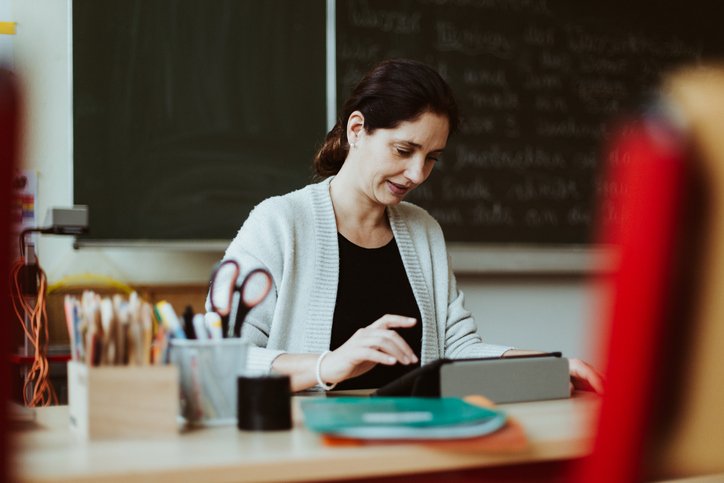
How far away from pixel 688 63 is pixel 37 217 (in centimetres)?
255

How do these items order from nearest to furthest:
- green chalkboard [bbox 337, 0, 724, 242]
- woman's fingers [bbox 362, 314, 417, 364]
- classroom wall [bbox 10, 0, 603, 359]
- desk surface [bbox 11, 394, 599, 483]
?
desk surface [bbox 11, 394, 599, 483], woman's fingers [bbox 362, 314, 417, 364], classroom wall [bbox 10, 0, 603, 359], green chalkboard [bbox 337, 0, 724, 242]

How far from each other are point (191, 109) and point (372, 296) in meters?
1.00

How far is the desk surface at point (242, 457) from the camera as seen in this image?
0.70 meters

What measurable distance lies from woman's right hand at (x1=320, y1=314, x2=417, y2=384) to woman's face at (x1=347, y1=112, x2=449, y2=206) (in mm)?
627

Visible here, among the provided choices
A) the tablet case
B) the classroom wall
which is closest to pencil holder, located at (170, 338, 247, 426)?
the tablet case

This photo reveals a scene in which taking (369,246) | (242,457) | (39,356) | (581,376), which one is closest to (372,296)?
(369,246)

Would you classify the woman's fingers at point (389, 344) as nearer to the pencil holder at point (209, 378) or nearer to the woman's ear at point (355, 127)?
the pencil holder at point (209, 378)

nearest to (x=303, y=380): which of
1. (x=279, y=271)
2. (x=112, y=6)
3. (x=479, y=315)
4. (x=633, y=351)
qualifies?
(x=279, y=271)

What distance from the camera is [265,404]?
0.90 meters

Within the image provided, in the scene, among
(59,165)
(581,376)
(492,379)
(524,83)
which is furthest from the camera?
(524,83)

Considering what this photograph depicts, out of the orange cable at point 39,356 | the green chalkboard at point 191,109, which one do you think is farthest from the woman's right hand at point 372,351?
the green chalkboard at point 191,109

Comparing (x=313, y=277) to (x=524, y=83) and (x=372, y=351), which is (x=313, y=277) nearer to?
(x=372, y=351)

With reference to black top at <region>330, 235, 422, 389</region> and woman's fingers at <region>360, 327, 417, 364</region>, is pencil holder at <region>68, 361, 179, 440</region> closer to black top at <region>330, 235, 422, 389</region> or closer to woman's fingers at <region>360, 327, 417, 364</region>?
woman's fingers at <region>360, 327, 417, 364</region>

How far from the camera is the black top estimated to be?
1.71 m
